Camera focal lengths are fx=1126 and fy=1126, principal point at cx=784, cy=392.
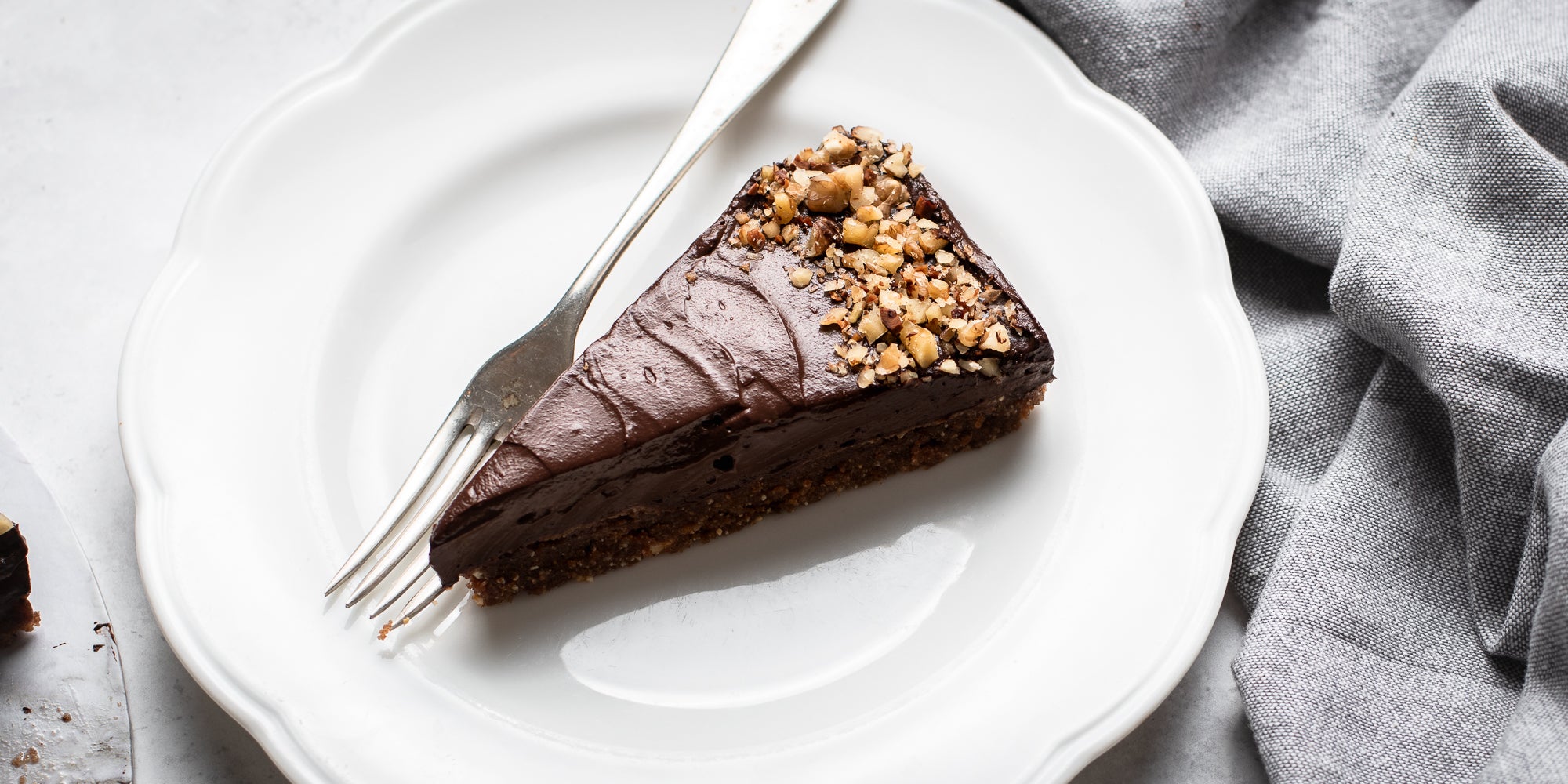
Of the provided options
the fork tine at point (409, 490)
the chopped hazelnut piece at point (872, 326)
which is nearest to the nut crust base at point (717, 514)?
the fork tine at point (409, 490)

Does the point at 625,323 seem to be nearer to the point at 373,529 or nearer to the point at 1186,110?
the point at 373,529

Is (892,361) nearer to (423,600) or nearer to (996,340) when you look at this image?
(996,340)

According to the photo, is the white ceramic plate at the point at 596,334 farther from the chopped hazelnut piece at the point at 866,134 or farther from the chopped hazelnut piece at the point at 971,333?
the chopped hazelnut piece at the point at 971,333

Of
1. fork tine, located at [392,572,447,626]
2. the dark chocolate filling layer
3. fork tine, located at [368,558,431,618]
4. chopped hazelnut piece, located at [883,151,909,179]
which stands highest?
chopped hazelnut piece, located at [883,151,909,179]

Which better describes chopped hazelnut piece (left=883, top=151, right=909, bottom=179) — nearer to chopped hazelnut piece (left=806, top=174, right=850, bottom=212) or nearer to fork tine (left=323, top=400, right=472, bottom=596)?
chopped hazelnut piece (left=806, top=174, right=850, bottom=212)

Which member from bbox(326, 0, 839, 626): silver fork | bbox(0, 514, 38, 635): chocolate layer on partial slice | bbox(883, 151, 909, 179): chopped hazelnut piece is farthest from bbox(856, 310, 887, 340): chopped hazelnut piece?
bbox(0, 514, 38, 635): chocolate layer on partial slice
